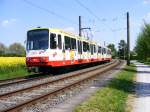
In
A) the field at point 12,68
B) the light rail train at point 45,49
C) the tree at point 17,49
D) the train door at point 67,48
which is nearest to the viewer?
the light rail train at point 45,49

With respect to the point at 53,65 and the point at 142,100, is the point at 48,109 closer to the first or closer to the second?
the point at 142,100

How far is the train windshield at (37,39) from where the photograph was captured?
27000mm

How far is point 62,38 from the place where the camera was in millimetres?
28703

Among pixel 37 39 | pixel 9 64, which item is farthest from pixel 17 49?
pixel 37 39

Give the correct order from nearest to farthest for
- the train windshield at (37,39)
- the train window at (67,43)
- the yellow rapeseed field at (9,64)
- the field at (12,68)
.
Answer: the train windshield at (37,39), the train window at (67,43), the field at (12,68), the yellow rapeseed field at (9,64)

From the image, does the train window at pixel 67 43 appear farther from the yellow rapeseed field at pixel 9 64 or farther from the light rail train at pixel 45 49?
the yellow rapeseed field at pixel 9 64

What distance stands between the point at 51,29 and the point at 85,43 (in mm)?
13188

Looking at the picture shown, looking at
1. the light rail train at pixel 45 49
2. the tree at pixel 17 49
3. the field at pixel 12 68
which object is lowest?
the field at pixel 12 68

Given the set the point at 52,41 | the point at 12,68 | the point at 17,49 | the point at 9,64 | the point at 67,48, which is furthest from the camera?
the point at 17,49

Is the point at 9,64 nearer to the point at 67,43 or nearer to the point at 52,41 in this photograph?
the point at 67,43

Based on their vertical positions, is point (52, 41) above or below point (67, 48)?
above

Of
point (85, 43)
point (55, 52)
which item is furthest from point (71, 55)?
point (85, 43)

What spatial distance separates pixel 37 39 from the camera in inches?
1077

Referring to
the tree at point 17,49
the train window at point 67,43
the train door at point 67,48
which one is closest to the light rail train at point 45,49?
the train door at point 67,48
